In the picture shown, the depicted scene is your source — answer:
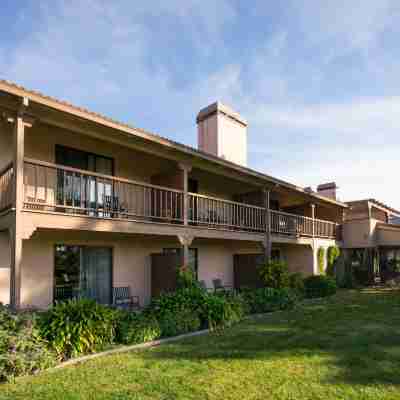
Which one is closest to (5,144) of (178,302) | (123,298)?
(123,298)

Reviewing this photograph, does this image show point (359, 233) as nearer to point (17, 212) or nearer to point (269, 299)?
point (269, 299)

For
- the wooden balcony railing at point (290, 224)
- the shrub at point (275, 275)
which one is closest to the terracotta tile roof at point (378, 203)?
the wooden balcony railing at point (290, 224)

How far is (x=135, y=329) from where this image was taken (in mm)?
7953

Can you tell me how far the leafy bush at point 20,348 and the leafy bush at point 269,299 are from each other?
6884 mm

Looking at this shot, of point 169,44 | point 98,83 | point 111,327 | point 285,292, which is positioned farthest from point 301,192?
point 111,327

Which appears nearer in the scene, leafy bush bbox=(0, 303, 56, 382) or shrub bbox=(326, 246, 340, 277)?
leafy bush bbox=(0, 303, 56, 382)

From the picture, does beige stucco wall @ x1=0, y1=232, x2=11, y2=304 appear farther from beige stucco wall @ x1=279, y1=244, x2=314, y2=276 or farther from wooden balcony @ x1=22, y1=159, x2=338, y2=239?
beige stucco wall @ x1=279, y1=244, x2=314, y2=276

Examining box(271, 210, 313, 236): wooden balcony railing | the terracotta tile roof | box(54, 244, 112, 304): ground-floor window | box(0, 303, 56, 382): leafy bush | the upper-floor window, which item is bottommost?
box(0, 303, 56, 382): leafy bush

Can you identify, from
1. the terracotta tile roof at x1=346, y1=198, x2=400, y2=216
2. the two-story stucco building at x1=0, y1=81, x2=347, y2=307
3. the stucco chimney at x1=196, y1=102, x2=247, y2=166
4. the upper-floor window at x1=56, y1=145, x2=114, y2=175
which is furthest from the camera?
the terracotta tile roof at x1=346, y1=198, x2=400, y2=216

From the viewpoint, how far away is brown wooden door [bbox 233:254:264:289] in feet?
51.9

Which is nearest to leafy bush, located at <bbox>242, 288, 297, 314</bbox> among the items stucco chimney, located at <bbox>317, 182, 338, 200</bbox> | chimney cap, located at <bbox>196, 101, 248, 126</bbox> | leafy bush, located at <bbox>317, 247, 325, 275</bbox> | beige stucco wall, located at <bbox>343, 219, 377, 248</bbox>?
leafy bush, located at <bbox>317, 247, 325, 275</bbox>

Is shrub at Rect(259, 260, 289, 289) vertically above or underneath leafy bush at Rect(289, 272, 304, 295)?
above

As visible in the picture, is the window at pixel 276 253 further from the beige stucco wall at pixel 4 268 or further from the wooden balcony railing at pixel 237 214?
the beige stucco wall at pixel 4 268

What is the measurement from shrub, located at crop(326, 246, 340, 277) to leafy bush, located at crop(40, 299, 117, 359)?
15.7 m
